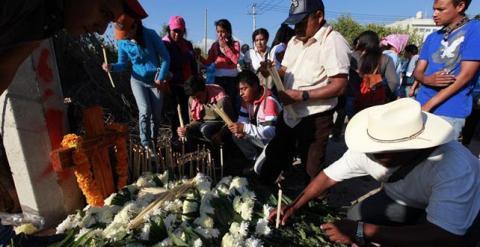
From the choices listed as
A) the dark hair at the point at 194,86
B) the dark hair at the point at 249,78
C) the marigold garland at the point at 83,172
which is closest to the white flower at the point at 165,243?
the marigold garland at the point at 83,172

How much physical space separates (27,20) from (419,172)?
201 cm

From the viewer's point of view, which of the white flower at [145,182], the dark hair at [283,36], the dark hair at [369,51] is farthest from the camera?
the dark hair at [283,36]

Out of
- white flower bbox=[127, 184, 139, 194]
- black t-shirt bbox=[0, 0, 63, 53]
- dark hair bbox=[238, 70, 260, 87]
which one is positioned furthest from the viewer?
dark hair bbox=[238, 70, 260, 87]

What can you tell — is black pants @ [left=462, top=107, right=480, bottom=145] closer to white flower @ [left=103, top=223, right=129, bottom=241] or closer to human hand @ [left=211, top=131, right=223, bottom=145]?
human hand @ [left=211, top=131, right=223, bottom=145]

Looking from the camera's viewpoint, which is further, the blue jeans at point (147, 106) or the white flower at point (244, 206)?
the blue jeans at point (147, 106)

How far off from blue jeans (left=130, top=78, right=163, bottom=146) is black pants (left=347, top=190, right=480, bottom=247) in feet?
8.55

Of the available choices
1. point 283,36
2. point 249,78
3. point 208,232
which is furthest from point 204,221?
point 283,36

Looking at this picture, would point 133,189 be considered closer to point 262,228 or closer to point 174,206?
point 174,206

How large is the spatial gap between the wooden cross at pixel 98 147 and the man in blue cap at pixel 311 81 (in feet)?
4.80

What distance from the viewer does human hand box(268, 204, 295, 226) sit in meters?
2.42

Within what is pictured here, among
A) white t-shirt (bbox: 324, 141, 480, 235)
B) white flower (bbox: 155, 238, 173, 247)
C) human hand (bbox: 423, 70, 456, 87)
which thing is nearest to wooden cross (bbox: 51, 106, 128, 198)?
white flower (bbox: 155, 238, 173, 247)

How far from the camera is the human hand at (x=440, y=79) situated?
277 cm

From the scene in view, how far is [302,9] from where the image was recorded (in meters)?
2.81

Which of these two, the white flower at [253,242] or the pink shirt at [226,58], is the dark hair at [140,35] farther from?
the white flower at [253,242]
